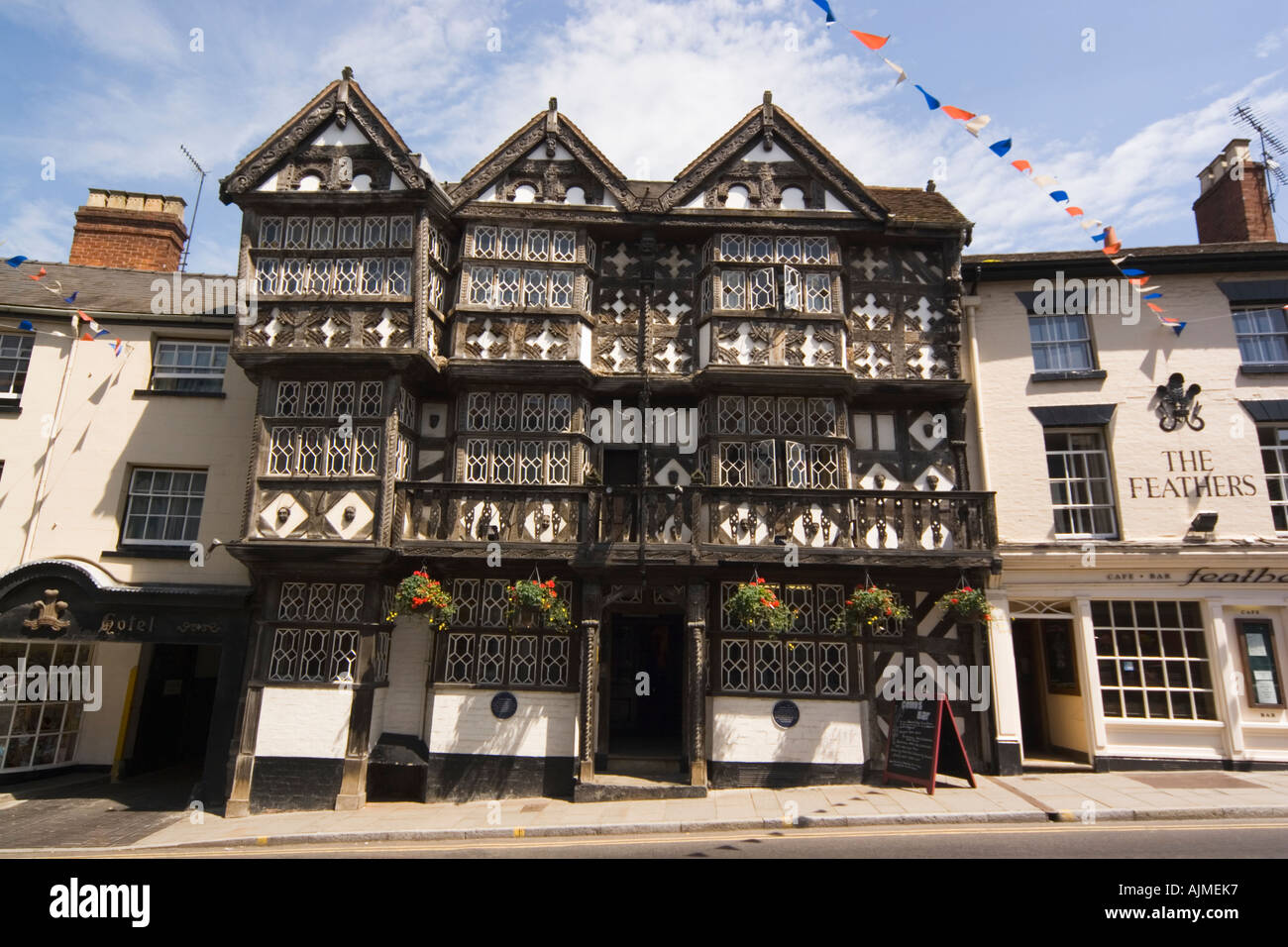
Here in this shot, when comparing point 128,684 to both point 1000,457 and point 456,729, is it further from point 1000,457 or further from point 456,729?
point 1000,457

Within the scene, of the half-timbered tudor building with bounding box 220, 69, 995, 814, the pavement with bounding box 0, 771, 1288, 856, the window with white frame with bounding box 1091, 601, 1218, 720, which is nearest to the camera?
the pavement with bounding box 0, 771, 1288, 856

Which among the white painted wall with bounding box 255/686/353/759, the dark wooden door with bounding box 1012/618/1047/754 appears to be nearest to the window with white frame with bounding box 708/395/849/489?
the dark wooden door with bounding box 1012/618/1047/754

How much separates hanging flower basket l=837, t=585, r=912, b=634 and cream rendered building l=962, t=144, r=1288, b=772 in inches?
86.8

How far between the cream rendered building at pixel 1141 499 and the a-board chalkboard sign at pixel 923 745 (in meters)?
1.58

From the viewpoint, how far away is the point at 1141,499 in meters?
13.6

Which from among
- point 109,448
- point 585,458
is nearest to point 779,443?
point 585,458

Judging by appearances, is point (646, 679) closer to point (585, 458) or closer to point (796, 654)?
point (796, 654)

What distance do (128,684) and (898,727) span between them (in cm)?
1465

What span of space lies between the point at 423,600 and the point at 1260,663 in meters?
14.5

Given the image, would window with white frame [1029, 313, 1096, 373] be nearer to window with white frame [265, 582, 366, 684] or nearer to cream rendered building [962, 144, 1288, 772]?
cream rendered building [962, 144, 1288, 772]

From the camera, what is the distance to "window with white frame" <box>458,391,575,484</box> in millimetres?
13406

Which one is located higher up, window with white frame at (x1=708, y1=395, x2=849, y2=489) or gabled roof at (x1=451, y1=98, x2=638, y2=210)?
gabled roof at (x1=451, y1=98, x2=638, y2=210)
